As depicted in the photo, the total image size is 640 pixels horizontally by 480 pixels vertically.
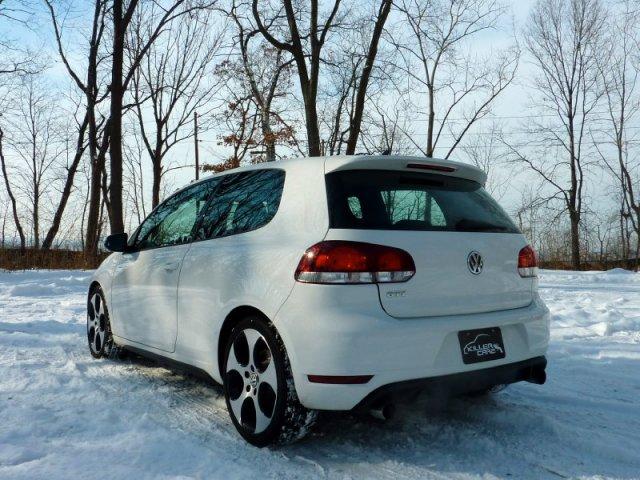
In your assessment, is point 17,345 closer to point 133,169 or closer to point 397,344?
point 397,344

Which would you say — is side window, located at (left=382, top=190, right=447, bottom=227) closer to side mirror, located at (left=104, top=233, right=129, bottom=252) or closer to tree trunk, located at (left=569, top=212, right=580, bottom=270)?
side mirror, located at (left=104, top=233, right=129, bottom=252)

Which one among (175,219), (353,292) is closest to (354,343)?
(353,292)

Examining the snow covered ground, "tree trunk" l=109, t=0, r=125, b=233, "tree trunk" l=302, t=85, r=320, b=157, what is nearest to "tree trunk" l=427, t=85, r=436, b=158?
"tree trunk" l=302, t=85, r=320, b=157

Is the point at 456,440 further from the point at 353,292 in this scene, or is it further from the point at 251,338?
the point at 251,338

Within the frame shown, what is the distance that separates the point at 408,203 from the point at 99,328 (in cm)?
350

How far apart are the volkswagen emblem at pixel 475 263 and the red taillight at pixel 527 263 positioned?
15.4 inches

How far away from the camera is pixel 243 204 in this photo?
12.0 feet

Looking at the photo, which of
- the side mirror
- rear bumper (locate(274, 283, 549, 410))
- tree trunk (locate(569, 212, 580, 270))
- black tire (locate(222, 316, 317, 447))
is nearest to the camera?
rear bumper (locate(274, 283, 549, 410))

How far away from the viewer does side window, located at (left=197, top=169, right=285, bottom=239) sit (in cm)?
340

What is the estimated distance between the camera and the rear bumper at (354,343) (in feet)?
8.75

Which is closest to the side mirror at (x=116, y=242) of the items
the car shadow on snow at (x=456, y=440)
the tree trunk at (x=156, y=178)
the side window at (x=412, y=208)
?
the car shadow on snow at (x=456, y=440)

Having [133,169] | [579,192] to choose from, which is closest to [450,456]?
[579,192]

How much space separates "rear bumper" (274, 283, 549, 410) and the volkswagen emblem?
1.02 ft

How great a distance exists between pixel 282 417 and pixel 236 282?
2.67 feet
